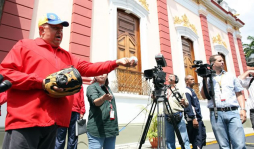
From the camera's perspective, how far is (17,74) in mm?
1312

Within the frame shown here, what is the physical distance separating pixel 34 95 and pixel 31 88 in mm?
61

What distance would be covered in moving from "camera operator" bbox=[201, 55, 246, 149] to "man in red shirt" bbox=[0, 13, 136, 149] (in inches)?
64.9

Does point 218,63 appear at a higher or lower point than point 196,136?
higher

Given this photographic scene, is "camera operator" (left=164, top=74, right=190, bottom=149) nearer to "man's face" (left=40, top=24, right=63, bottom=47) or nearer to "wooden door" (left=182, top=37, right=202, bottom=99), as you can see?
"man's face" (left=40, top=24, right=63, bottom=47)

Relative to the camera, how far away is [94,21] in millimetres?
5758

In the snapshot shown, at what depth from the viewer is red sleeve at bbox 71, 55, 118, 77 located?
1766mm

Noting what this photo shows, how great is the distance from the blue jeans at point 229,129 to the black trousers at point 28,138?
2.16m

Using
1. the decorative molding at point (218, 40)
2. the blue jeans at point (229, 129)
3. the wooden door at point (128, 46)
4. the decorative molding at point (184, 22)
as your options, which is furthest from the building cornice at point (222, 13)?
the blue jeans at point (229, 129)

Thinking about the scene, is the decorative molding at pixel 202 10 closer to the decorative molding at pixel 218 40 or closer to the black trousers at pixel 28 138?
the decorative molding at pixel 218 40

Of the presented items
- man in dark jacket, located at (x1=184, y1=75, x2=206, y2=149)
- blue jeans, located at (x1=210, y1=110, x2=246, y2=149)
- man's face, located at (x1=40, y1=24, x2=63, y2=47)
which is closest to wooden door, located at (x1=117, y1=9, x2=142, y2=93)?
man in dark jacket, located at (x1=184, y1=75, x2=206, y2=149)

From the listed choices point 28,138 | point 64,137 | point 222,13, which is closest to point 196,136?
point 64,137

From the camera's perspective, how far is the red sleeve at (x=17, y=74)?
1281 mm

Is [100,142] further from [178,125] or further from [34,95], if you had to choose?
[178,125]

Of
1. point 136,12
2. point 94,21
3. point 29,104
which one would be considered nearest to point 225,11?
point 136,12
